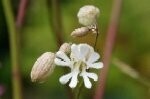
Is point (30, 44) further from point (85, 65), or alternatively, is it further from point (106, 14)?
point (85, 65)

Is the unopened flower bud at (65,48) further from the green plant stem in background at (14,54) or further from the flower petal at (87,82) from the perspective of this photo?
the green plant stem in background at (14,54)

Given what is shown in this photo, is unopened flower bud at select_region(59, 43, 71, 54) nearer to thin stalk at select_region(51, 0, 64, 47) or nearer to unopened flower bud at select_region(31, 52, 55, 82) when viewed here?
unopened flower bud at select_region(31, 52, 55, 82)

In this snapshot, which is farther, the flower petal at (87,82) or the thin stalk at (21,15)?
the thin stalk at (21,15)

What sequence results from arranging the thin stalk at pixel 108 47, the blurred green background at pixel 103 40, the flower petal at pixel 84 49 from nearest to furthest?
the flower petal at pixel 84 49
the thin stalk at pixel 108 47
the blurred green background at pixel 103 40

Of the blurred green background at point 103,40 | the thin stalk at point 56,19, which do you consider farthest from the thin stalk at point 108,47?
the blurred green background at point 103,40

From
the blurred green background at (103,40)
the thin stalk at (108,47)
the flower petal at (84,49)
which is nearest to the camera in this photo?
the flower petal at (84,49)

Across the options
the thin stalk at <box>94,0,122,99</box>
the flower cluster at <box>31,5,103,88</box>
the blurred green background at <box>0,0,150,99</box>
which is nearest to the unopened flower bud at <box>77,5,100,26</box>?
the flower cluster at <box>31,5,103,88</box>
